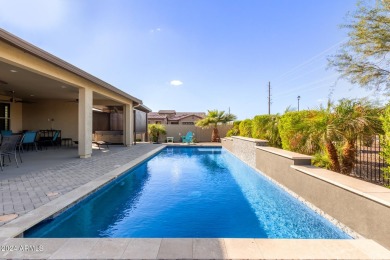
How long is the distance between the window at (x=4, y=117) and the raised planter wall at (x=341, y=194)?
1590 cm

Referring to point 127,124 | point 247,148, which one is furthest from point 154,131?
point 247,148

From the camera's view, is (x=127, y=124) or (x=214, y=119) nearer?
(x=127, y=124)

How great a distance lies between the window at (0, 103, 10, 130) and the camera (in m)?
13.6

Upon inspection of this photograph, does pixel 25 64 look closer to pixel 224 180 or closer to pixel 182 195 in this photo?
pixel 182 195

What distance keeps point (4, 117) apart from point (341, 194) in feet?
57.9

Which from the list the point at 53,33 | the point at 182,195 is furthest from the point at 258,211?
the point at 53,33

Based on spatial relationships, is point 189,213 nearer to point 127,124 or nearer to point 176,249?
point 176,249

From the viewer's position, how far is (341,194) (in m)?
3.74

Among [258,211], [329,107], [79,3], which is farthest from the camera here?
[79,3]

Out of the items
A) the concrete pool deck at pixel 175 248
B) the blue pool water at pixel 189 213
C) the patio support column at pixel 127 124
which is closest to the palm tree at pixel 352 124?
the blue pool water at pixel 189 213

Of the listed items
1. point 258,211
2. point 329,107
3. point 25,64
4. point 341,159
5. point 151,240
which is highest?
point 25,64

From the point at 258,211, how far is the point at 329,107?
10.9 ft

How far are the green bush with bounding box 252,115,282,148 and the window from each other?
15.2m

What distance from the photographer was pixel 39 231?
3.50 m
